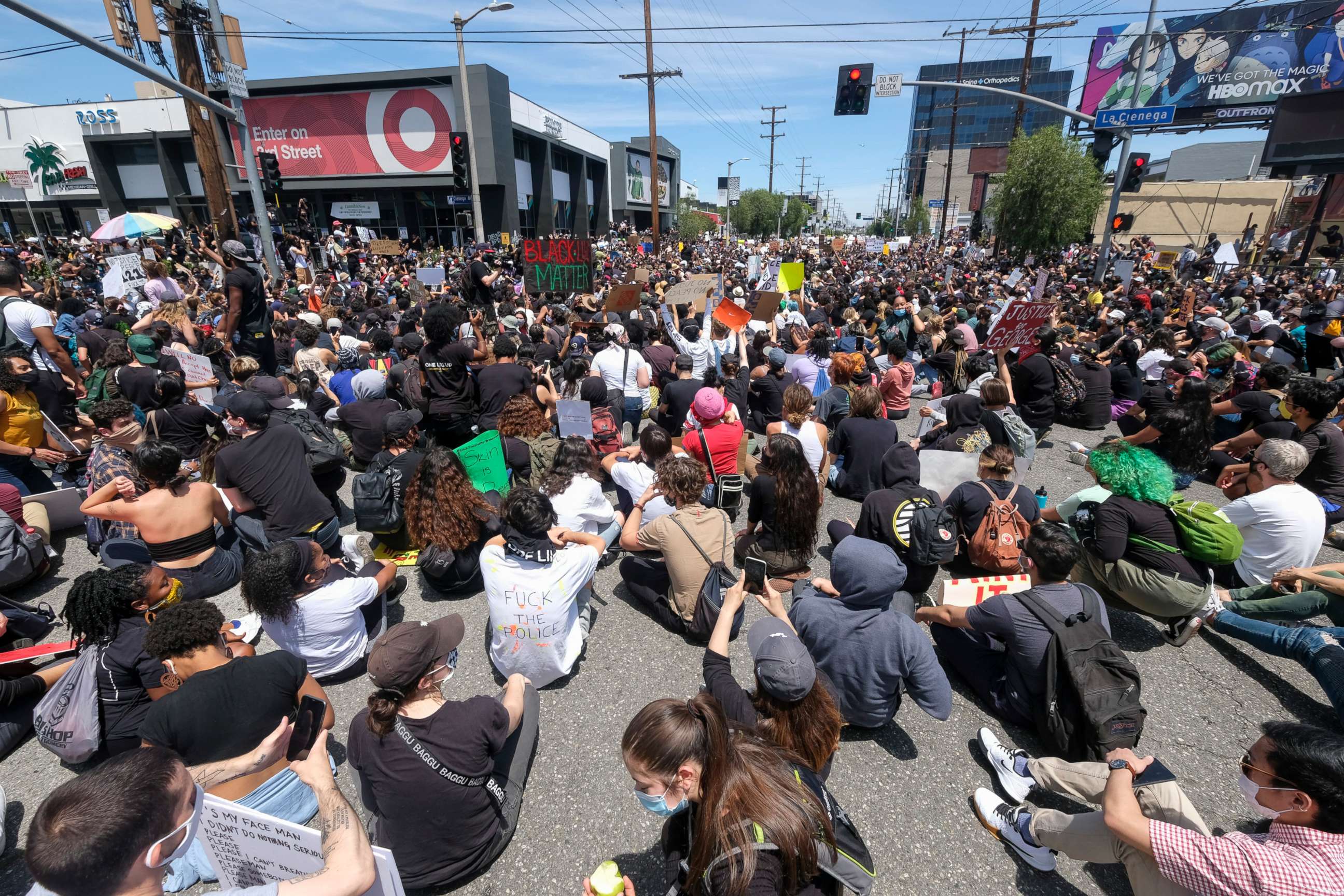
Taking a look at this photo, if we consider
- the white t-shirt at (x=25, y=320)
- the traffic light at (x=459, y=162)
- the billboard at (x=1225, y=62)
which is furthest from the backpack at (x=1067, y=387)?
the billboard at (x=1225, y=62)

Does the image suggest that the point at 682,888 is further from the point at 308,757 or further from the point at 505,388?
the point at 505,388

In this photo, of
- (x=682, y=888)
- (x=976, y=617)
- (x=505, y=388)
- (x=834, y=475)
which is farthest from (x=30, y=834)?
(x=834, y=475)

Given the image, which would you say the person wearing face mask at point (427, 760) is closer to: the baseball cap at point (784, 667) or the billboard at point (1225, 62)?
the baseball cap at point (784, 667)

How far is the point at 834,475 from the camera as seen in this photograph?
670 centimetres

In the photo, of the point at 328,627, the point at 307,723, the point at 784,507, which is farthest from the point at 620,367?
the point at 307,723

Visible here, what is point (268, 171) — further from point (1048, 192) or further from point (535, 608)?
point (1048, 192)

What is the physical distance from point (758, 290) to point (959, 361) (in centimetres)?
563

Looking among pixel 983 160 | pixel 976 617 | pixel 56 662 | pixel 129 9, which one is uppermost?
pixel 983 160

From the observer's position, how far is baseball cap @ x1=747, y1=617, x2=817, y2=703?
2248mm

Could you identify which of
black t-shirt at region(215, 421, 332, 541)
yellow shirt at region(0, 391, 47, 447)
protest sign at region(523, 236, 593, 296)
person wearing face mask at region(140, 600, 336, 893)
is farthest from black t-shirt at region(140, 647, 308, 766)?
protest sign at region(523, 236, 593, 296)

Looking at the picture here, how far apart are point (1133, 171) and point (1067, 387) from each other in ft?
41.0

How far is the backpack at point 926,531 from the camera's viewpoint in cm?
411

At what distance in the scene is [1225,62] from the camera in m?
35.8

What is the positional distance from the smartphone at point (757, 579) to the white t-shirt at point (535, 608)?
135 cm
